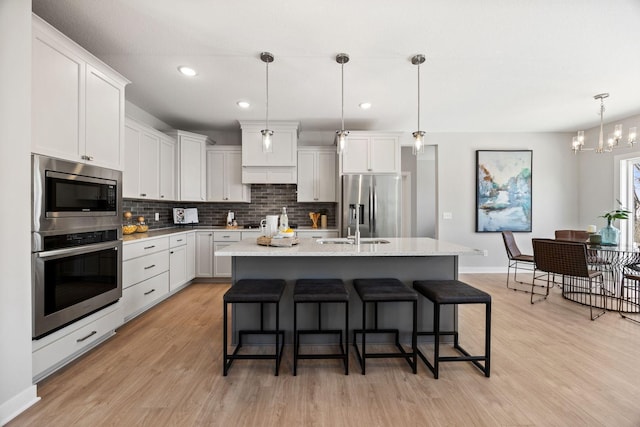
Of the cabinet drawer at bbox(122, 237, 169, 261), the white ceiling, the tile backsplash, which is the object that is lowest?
the cabinet drawer at bbox(122, 237, 169, 261)

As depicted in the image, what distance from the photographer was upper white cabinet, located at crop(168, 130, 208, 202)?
4.26 meters

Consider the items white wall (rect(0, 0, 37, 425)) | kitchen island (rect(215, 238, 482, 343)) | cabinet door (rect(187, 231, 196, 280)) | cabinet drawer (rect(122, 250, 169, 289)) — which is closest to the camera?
white wall (rect(0, 0, 37, 425))

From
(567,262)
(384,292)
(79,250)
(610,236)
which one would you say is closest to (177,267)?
(79,250)

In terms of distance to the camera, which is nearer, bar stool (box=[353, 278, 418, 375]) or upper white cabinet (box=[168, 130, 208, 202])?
bar stool (box=[353, 278, 418, 375])

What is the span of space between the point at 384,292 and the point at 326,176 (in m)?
3.04

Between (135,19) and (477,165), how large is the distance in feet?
16.9

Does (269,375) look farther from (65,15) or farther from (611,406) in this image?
(65,15)

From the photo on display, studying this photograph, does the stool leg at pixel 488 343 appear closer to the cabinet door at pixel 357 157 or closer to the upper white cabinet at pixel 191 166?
the cabinet door at pixel 357 157

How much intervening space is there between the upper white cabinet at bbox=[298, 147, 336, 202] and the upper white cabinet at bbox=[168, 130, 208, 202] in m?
1.58

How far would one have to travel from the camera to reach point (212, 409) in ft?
5.34

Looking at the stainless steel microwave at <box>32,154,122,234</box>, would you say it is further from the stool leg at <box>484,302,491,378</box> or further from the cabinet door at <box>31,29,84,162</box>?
the stool leg at <box>484,302,491,378</box>

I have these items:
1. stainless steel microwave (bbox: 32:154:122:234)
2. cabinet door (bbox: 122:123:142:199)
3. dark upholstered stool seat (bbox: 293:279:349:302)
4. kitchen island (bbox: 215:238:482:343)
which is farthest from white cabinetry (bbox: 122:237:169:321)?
dark upholstered stool seat (bbox: 293:279:349:302)

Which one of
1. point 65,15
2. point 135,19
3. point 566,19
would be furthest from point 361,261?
point 65,15

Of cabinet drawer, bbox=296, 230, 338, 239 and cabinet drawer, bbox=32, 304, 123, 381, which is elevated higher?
cabinet drawer, bbox=296, 230, 338, 239
